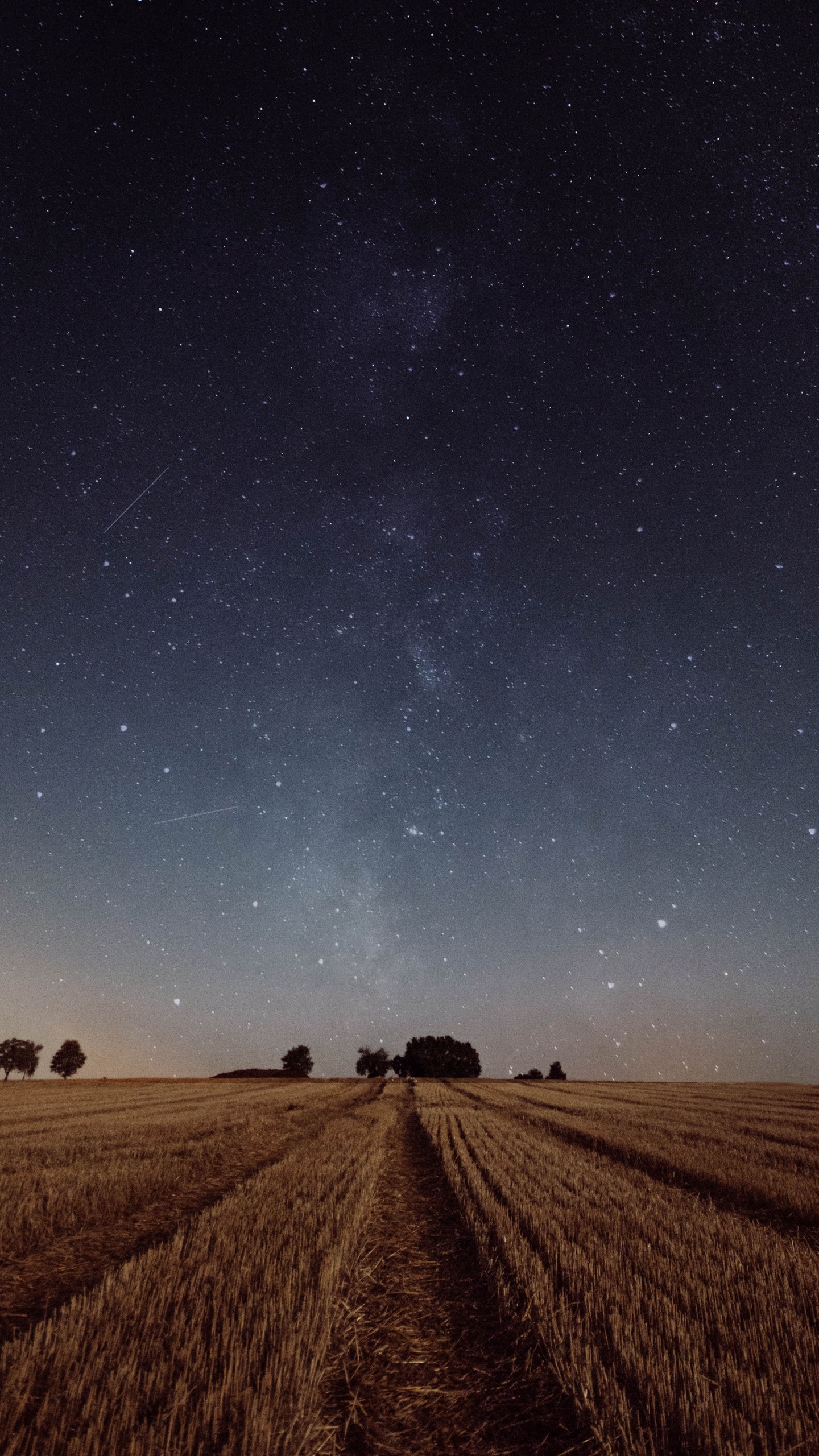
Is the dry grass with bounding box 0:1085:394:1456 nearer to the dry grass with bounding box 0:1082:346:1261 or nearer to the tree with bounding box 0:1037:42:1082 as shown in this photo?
the dry grass with bounding box 0:1082:346:1261

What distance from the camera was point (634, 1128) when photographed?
18750mm

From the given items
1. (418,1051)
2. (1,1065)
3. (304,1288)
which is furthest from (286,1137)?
(1,1065)

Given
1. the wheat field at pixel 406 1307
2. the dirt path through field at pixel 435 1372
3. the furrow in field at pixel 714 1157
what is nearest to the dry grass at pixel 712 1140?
the furrow in field at pixel 714 1157

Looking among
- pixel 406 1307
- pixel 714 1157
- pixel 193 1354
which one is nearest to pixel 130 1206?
pixel 406 1307

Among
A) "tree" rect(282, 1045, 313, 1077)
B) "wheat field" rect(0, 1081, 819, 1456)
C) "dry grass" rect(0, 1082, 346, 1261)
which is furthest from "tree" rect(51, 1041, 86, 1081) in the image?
"wheat field" rect(0, 1081, 819, 1456)

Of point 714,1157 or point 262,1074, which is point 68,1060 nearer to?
point 262,1074

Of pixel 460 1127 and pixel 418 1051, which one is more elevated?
pixel 460 1127

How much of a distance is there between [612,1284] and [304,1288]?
2.80 meters

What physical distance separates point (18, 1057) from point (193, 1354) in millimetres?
125353

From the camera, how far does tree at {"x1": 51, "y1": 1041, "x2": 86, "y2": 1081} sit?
103m

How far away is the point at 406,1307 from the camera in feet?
18.8

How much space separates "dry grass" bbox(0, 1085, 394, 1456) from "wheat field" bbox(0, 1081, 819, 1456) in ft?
0.07

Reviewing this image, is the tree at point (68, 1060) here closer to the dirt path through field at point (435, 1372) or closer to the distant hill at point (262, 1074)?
the distant hill at point (262, 1074)

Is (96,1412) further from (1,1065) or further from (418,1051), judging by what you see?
(1,1065)
